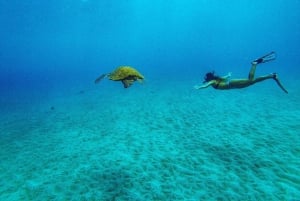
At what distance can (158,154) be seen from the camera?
10.4m

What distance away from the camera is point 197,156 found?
32.6ft

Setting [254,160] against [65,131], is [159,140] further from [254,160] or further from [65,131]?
[65,131]

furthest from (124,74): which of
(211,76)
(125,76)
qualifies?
(211,76)

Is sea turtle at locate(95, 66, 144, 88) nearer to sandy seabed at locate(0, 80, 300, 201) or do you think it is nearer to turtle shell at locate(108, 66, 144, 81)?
turtle shell at locate(108, 66, 144, 81)

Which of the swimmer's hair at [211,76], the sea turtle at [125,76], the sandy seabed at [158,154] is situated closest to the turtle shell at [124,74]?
the sea turtle at [125,76]

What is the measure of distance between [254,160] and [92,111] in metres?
13.4

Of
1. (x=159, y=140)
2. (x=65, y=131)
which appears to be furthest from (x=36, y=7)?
(x=159, y=140)

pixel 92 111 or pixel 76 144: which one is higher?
pixel 92 111

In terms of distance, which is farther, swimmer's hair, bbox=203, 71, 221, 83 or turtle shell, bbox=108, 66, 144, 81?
swimmer's hair, bbox=203, 71, 221, 83

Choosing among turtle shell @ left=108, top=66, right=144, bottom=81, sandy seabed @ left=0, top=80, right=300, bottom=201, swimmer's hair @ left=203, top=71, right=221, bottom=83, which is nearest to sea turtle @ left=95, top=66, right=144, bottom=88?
turtle shell @ left=108, top=66, right=144, bottom=81

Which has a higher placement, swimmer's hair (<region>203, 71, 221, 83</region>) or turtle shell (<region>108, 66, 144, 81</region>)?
swimmer's hair (<region>203, 71, 221, 83</region>)

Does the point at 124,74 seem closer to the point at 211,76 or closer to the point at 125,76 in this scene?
the point at 125,76

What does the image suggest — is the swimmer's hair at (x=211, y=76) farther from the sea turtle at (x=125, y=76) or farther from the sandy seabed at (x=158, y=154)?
the sea turtle at (x=125, y=76)

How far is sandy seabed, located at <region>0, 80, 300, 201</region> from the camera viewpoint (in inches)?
308
